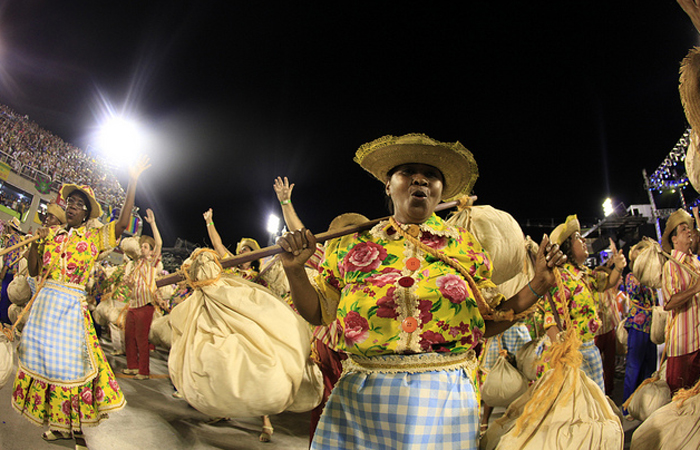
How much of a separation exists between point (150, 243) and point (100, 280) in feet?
9.01

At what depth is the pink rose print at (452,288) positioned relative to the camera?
1766mm

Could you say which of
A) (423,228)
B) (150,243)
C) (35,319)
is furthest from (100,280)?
(423,228)

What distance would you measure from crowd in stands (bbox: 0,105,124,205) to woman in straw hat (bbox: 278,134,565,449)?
27.9m

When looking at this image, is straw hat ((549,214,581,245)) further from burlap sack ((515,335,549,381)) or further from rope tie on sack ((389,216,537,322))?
rope tie on sack ((389,216,537,322))

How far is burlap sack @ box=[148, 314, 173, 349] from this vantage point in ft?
17.9

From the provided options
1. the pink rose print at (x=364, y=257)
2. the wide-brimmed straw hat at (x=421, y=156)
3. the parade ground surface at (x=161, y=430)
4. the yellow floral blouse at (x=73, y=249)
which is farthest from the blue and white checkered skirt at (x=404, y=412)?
the yellow floral blouse at (x=73, y=249)

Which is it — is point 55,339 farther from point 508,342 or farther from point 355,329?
point 508,342

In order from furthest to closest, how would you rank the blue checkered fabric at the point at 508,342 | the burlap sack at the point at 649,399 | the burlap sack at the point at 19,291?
1. the burlap sack at the point at 19,291
2. the blue checkered fabric at the point at 508,342
3. the burlap sack at the point at 649,399

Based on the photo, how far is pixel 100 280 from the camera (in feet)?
30.9

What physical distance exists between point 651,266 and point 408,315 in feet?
14.5

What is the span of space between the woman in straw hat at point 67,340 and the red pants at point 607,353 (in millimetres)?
6321

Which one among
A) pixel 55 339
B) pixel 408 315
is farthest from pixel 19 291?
pixel 408 315

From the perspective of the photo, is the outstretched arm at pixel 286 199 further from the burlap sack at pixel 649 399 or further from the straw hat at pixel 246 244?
the burlap sack at pixel 649 399

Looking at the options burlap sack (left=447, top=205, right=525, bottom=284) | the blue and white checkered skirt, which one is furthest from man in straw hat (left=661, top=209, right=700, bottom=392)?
the blue and white checkered skirt
